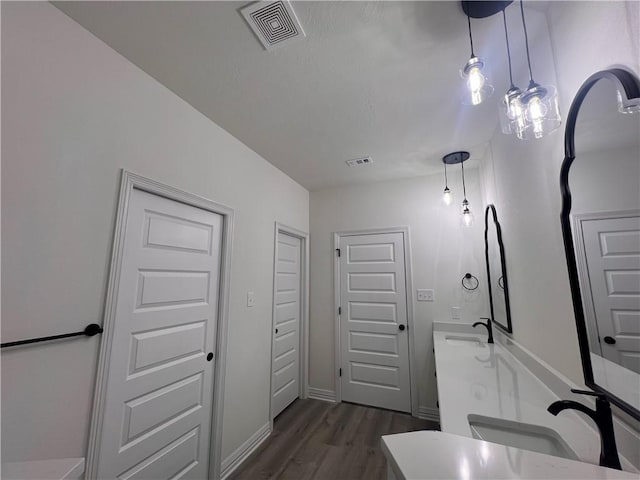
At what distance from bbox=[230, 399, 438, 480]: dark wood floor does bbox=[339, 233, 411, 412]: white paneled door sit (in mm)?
211

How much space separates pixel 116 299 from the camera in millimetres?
1361

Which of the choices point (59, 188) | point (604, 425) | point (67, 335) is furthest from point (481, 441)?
point (59, 188)

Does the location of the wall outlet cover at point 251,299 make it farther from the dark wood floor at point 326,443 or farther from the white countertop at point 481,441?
the white countertop at point 481,441

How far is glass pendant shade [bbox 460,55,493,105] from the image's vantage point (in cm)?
101

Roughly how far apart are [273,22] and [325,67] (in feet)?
1.26

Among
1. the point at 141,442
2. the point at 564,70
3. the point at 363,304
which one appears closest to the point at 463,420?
the point at 564,70

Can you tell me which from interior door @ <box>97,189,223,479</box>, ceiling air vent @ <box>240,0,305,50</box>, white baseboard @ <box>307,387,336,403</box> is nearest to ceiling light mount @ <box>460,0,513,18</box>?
ceiling air vent @ <box>240,0,305,50</box>

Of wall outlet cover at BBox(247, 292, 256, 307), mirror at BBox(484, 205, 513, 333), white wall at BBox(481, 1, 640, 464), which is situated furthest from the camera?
wall outlet cover at BBox(247, 292, 256, 307)

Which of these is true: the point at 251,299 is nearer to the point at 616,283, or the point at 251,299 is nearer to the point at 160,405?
the point at 160,405

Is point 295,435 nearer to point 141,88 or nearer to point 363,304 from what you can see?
point 363,304

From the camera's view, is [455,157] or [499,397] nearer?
[499,397]

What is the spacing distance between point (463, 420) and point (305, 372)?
2.51 m

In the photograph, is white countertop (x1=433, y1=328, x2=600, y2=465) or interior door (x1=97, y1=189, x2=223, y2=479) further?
interior door (x1=97, y1=189, x2=223, y2=479)

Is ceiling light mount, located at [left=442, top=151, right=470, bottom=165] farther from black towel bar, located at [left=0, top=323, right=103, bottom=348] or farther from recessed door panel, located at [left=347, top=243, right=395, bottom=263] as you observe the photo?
black towel bar, located at [left=0, top=323, right=103, bottom=348]
